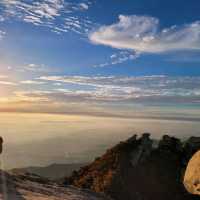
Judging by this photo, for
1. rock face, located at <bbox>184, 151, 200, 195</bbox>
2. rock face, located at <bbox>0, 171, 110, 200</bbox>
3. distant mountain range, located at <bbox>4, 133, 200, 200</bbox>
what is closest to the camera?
rock face, located at <bbox>0, 171, 110, 200</bbox>

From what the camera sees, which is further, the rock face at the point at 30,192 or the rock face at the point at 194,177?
the rock face at the point at 194,177

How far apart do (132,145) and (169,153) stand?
29.1 feet

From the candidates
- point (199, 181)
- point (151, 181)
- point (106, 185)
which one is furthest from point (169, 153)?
point (199, 181)

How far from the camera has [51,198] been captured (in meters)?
24.3

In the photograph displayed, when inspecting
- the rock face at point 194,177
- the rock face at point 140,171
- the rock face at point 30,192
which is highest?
the rock face at point 194,177

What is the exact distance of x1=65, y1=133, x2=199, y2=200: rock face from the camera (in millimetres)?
60969

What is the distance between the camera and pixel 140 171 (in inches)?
2694

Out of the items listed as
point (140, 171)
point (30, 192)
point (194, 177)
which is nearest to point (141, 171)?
point (140, 171)

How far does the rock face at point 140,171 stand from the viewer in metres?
61.0

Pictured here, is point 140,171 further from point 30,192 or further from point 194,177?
point 30,192

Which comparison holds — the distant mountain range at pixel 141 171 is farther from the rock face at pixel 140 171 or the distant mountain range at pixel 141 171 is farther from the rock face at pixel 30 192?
the rock face at pixel 30 192

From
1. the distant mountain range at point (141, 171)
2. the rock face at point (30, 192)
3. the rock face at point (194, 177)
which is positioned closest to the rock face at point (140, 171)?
the distant mountain range at point (141, 171)

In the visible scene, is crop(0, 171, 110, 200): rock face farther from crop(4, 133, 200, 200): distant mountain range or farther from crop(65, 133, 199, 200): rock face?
crop(65, 133, 199, 200): rock face

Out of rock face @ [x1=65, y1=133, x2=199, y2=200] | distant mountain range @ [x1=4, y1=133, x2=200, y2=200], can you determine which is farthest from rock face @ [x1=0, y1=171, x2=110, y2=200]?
rock face @ [x1=65, y1=133, x2=199, y2=200]
